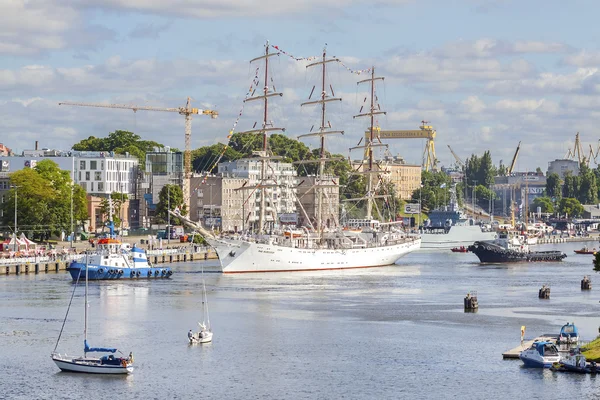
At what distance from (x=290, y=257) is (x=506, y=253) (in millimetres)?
35961

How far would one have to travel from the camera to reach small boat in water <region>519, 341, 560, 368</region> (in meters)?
68.2

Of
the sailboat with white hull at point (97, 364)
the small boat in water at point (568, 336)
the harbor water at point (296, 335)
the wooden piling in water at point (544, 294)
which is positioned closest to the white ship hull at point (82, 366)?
the sailboat with white hull at point (97, 364)

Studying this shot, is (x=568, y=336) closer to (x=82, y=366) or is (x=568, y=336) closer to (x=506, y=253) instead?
(x=82, y=366)

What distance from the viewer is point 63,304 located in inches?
3853

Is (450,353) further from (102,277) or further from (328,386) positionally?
(102,277)

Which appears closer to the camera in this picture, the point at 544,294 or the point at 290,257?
the point at 544,294

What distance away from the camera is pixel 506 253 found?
6526 inches

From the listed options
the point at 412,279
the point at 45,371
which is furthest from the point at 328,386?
the point at 412,279

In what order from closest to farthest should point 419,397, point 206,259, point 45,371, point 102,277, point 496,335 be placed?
1. point 419,397
2. point 45,371
3. point 496,335
4. point 102,277
5. point 206,259

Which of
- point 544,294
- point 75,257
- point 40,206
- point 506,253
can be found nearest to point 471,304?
point 544,294

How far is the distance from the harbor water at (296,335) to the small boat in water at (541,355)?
78 centimetres

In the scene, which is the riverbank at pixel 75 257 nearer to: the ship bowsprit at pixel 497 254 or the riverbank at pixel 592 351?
the ship bowsprit at pixel 497 254

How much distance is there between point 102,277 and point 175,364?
52.1m

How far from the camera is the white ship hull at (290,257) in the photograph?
136625mm
